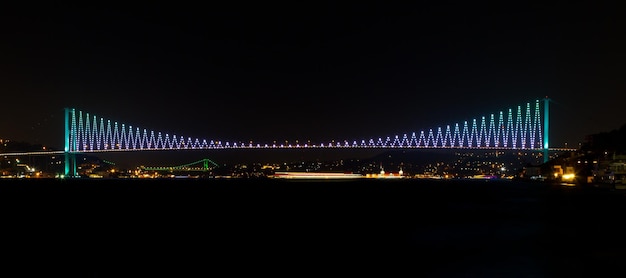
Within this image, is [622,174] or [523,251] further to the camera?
[622,174]

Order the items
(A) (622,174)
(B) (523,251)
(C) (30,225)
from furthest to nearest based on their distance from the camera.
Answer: (A) (622,174), (C) (30,225), (B) (523,251)

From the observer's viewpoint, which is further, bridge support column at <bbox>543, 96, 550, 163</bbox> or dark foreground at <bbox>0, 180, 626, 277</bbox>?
bridge support column at <bbox>543, 96, 550, 163</bbox>

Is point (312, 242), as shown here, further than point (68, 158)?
No

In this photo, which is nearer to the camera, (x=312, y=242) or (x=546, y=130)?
(x=312, y=242)

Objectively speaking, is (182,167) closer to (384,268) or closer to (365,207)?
(365,207)

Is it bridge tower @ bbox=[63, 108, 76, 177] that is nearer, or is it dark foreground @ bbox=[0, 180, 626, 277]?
dark foreground @ bbox=[0, 180, 626, 277]

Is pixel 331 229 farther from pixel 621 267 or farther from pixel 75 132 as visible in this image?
pixel 75 132

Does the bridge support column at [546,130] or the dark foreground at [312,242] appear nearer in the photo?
the dark foreground at [312,242]

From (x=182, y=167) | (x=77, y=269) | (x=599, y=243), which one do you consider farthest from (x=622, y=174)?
(x=182, y=167)

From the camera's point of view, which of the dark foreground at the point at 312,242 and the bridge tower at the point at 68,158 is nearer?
the dark foreground at the point at 312,242

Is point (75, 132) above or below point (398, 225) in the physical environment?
above

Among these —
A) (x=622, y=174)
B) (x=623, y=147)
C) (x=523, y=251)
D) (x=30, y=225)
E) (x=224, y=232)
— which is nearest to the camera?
(x=523, y=251)
